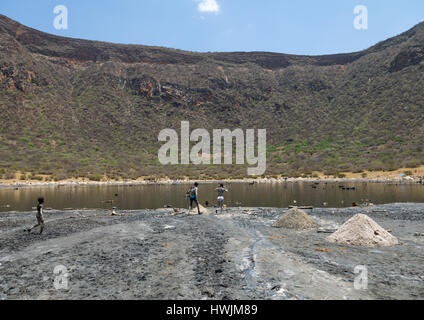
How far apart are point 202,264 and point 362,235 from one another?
6462mm

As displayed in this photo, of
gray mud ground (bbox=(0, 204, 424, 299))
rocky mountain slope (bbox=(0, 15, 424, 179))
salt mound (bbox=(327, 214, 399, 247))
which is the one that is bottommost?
gray mud ground (bbox=(0, 204, 424, 299))

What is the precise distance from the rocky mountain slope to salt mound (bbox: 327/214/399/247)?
1899 inches

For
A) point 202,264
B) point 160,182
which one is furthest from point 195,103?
point 202,264

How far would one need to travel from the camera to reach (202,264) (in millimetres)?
8961

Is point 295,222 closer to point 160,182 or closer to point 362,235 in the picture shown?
point 362,235

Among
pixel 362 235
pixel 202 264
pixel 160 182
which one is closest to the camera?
pixel 202 264

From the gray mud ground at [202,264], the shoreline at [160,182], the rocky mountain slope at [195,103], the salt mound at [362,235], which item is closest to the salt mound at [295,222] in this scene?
the gray mud ground at [202,264]

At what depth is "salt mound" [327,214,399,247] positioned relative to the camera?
37.6ft

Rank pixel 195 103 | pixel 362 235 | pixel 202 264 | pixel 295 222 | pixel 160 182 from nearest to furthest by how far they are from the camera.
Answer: pixel 202 264 < pixel 362 235 < pixel 295 222 < pixel 160 182 < pixel 195 103

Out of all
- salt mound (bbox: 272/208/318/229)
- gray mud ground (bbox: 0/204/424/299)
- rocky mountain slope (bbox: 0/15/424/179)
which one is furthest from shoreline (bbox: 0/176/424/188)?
salt mound (bbox: 272/208/318/229)

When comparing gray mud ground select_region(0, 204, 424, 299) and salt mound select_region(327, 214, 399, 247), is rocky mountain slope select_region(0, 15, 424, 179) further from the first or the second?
salt mound select_region(327, 214, 399, 247)
